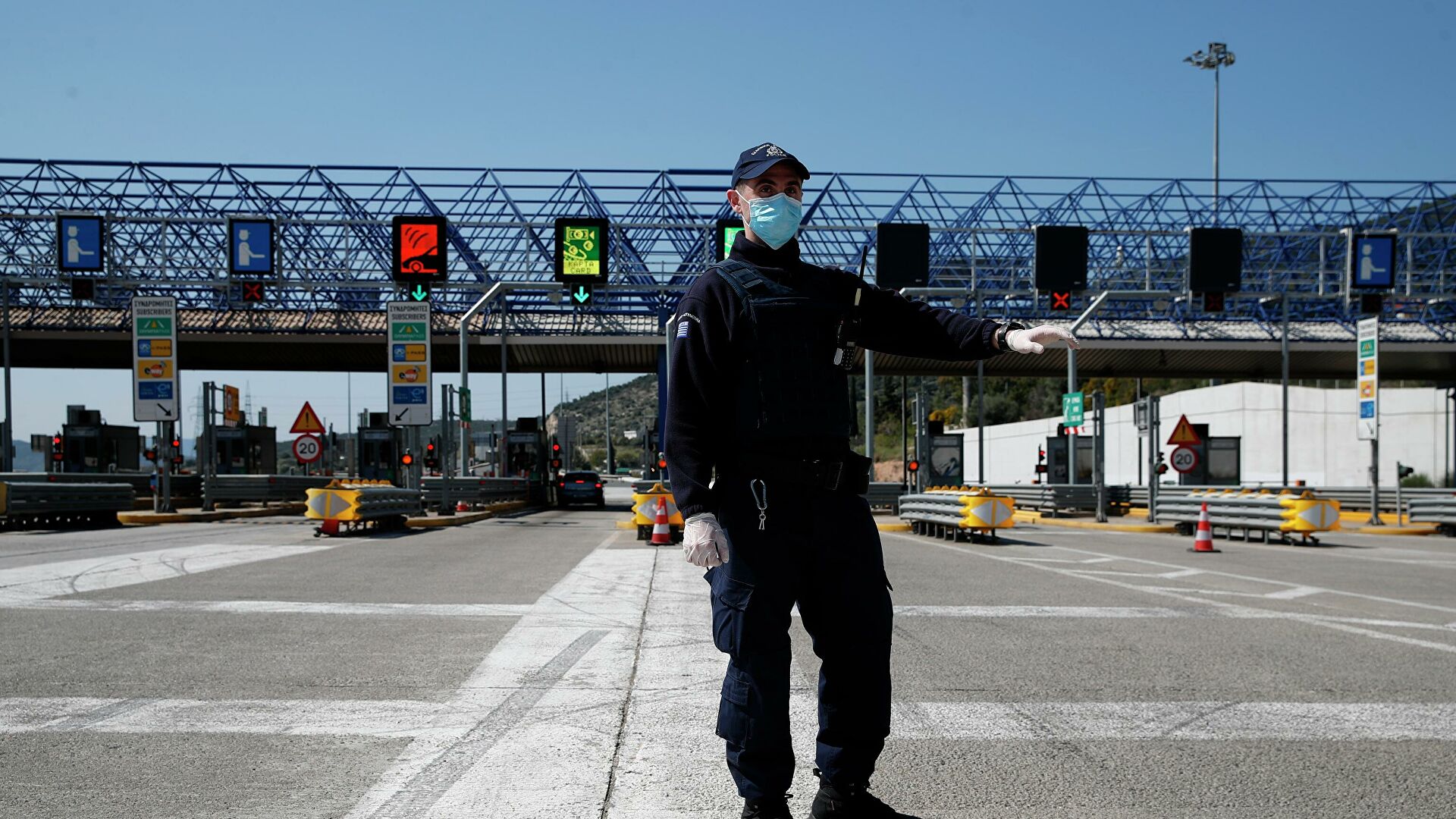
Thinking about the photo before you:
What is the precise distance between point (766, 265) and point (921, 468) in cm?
2934

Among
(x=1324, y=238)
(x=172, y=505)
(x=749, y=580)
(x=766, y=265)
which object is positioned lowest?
(x=172, y=505)

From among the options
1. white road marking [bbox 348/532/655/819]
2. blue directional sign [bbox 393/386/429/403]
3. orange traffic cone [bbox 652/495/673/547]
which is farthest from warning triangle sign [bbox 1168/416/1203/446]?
white road marking [bbox 348/532/655/819]

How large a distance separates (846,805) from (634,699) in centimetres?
203

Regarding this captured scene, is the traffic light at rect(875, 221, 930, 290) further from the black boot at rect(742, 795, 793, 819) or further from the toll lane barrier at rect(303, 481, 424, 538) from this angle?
the black boot at rect(742, 795, 793, 819)

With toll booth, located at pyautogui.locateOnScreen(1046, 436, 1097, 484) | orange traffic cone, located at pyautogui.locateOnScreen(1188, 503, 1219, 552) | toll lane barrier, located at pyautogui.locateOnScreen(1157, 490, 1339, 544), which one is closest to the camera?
orange traffic cone, located at pyautogui.locateOnScreen(1188, 503, 1219, 552)

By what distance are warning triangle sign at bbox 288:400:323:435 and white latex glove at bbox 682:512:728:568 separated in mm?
27757

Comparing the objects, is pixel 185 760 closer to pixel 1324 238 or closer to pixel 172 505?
pixel 172 505

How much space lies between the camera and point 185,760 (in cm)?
398

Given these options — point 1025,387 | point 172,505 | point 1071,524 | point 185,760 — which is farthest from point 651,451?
point 1025,387

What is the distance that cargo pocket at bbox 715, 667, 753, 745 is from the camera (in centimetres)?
312

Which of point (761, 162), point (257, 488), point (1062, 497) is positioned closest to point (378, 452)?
point (257, 488)

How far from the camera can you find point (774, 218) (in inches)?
134

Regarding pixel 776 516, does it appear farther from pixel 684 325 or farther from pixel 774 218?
pixel 774 218

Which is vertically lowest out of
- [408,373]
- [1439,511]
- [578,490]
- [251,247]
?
[578,490]
